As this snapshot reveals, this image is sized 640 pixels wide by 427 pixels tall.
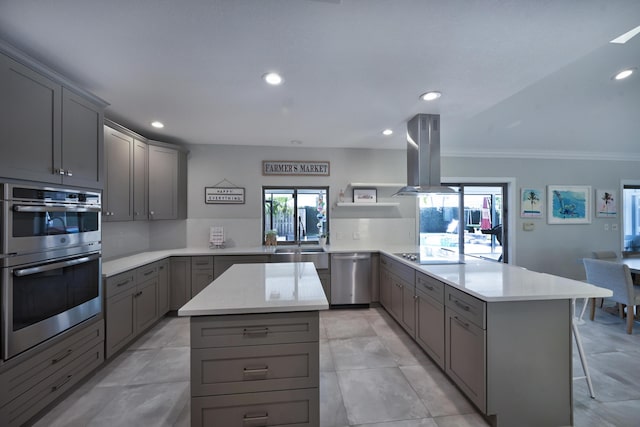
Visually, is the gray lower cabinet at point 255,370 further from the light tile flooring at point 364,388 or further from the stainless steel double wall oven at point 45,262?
the stainless steel double wall oven at point 45,262

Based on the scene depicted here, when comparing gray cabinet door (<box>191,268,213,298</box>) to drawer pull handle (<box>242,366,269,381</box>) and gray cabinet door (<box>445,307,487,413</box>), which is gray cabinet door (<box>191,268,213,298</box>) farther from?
gray cabinet door (<box>445,307,487,413</box>)

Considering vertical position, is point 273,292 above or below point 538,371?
above

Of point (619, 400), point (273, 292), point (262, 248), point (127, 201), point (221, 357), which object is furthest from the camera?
point (262, 248)

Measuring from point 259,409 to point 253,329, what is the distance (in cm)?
42

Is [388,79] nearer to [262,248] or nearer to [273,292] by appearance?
[273,292]

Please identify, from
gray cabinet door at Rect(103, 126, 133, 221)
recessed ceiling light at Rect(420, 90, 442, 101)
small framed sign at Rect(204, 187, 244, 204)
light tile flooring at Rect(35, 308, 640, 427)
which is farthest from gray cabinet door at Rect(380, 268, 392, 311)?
gray cabinet door at Rect(103, 126, 133, 221)

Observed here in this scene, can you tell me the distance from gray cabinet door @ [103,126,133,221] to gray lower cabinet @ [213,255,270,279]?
115 centimetres

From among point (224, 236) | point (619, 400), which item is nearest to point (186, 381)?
point (224, 236)

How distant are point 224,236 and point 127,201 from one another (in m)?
1.41

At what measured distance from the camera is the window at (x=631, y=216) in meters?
4.92

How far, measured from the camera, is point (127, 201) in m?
3.04

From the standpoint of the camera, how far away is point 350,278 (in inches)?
149

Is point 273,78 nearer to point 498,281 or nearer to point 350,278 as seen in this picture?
point 498,281

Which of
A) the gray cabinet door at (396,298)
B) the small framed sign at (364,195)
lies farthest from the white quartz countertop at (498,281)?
the small framed sign at (364,195)
